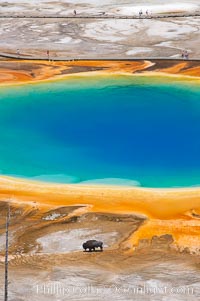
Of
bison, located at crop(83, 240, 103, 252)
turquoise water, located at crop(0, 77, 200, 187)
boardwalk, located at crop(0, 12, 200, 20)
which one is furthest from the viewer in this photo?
boardwalk, located at crop(0, 12, 200, 20)

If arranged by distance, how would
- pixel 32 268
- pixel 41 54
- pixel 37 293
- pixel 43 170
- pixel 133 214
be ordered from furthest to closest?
pixel 41 54, pixel 43 170, pixel 133 214, pixel 32 268, pixel 37 293

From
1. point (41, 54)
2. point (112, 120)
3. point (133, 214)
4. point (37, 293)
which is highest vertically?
point (41, 54)

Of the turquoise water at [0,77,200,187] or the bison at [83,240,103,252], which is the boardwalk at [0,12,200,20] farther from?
the bison at [83,240,103,252]

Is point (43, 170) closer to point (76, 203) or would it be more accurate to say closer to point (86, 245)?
point (76, 203)

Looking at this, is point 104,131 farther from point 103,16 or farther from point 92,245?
point 103,16

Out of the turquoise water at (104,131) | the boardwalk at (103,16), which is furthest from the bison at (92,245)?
the boardwalk at (103,16)

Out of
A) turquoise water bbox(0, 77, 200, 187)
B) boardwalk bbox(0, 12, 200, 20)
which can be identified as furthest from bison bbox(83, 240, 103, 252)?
Result: boardwalk bbox(0, 12, 200, 20)

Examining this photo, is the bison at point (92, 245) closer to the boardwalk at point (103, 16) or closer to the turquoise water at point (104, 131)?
the turquoise water at point (104, 131)

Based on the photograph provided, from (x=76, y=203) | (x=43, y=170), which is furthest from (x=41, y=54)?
(x=76, y=203)
